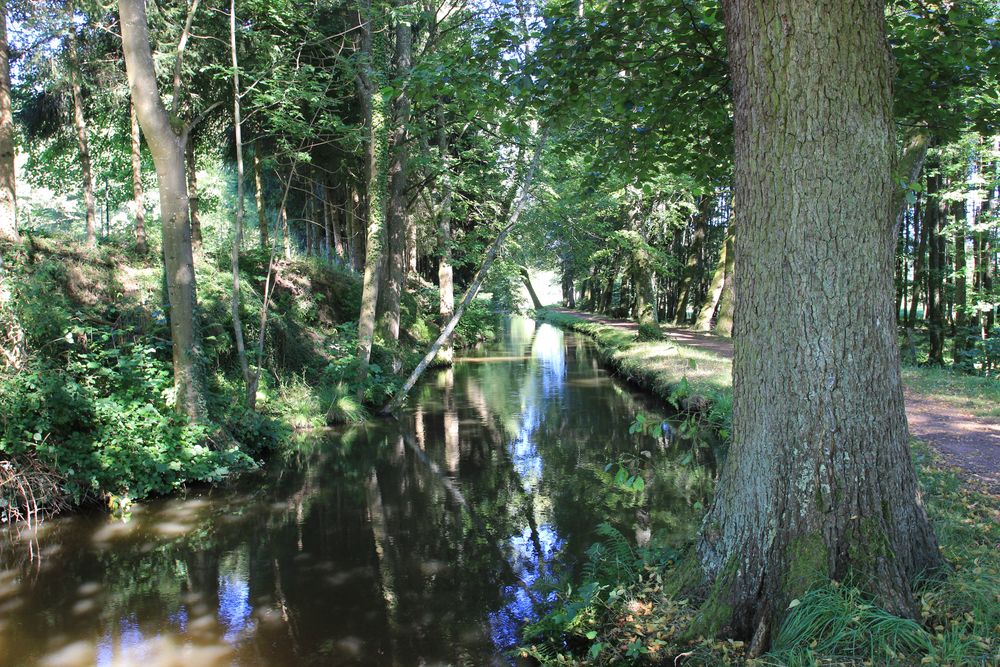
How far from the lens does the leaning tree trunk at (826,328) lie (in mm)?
3488

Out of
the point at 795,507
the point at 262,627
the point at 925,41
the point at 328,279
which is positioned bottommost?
the point at 262,627

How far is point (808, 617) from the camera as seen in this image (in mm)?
3318

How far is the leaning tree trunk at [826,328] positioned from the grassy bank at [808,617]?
14cm

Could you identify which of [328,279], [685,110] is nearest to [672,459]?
[685,110]

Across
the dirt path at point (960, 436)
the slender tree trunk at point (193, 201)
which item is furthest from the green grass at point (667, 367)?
the slender tree trunk at point (193, 201)

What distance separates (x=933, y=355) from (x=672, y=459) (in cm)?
1263

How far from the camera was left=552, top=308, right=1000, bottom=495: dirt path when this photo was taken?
21.7ft

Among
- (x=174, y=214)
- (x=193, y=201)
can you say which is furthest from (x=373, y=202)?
(x=174, y=214)

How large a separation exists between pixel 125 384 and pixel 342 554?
407 centimetres

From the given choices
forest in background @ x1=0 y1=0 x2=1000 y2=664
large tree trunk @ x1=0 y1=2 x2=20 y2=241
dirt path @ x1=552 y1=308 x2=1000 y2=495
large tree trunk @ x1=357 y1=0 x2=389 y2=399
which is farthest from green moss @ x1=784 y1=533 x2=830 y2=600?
large tree trunk @ x1=357 y1=0 x2=389 y2=399

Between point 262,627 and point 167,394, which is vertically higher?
point 167,394

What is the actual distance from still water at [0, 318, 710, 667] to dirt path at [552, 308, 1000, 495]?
9.29 ft

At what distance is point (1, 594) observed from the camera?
5.87m

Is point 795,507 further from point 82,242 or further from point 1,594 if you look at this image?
point 82,242
